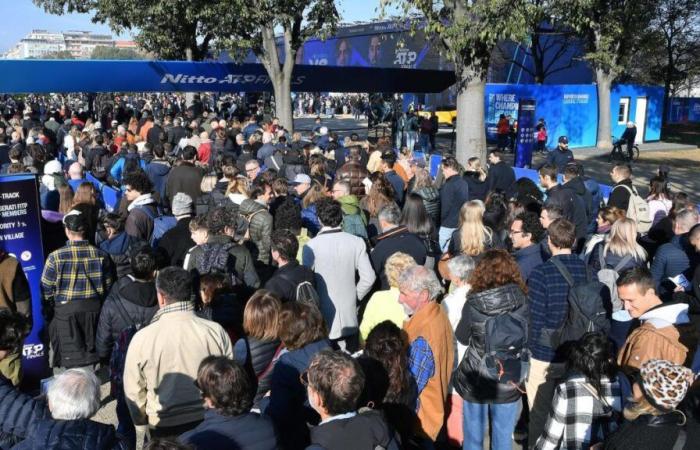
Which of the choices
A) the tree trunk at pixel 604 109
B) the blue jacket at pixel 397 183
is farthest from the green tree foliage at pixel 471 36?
the tree trunk at pixel 604 109

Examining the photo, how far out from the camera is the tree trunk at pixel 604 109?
24.5 m

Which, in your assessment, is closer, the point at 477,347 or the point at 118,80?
the point at 477,347

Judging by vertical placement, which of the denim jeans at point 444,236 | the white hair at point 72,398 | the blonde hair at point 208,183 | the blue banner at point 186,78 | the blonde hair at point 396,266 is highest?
the blue banner at point 186,78

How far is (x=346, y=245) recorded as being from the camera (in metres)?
5.77

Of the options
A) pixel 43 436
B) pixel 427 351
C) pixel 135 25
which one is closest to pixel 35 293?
pixel 43 436

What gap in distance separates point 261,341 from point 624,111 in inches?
1040

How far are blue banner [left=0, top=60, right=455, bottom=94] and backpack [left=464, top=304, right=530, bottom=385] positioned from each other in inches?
611

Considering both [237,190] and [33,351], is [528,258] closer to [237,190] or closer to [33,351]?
[237,190]

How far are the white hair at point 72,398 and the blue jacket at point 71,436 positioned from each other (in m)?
0.05

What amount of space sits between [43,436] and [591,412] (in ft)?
9.08

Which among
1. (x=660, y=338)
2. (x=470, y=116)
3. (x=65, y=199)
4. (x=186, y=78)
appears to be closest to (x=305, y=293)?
(x=660, y=338)

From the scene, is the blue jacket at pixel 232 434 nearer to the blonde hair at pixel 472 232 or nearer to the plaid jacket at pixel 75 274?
the plaid jacket at pixel 75 274

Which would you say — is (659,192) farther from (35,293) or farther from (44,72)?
(44,72)

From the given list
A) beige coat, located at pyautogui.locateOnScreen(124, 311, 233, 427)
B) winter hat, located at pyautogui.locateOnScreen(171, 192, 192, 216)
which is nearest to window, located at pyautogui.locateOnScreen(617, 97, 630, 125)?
winter hat, located at pyautogui.locateOnScreen(171, 192, 192, 216)
